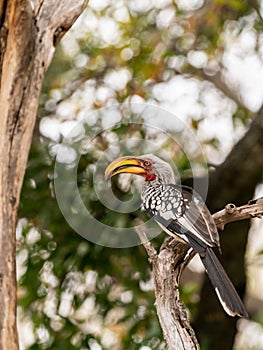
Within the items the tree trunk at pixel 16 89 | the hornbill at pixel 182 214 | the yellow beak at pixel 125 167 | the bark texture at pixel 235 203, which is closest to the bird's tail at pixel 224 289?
the hornbill at pixel 182 214

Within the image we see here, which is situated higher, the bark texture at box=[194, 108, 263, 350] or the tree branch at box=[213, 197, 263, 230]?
the tree branch at box=[213, 197, 263, 230]

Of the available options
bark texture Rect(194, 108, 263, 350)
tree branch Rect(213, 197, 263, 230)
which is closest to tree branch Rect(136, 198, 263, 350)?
tree branch Rect(213, 197, 263, 230)

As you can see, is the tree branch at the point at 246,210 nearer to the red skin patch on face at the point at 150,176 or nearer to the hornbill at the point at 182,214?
the hornbill at the point at 182,214

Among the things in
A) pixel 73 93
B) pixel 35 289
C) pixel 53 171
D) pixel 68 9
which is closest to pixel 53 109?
pixel 73 93

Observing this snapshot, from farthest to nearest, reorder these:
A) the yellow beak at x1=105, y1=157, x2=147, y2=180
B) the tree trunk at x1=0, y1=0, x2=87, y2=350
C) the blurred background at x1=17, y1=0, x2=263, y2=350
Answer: the blurred background at x1=17, y1=0, x2=263, y2=350, the yellow beak at x1=105, y1=157, x2=147, y2=180, the tree trunk at x1=0, y1=0, x2=87, y2=350

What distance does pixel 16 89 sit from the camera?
1.74m

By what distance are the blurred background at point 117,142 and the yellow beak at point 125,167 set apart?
25.7 inches

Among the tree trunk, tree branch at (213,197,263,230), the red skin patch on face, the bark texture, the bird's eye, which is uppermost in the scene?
the tree trunk

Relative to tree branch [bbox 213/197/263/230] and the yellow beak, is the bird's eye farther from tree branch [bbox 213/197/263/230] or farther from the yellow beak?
tree branch [bbox 213/197/263/230]

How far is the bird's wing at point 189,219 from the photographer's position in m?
1.74

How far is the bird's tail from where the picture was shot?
5.48 ft

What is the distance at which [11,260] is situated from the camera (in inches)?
65.4

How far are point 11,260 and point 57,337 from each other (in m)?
1.34

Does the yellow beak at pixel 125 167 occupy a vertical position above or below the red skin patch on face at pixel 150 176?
above
